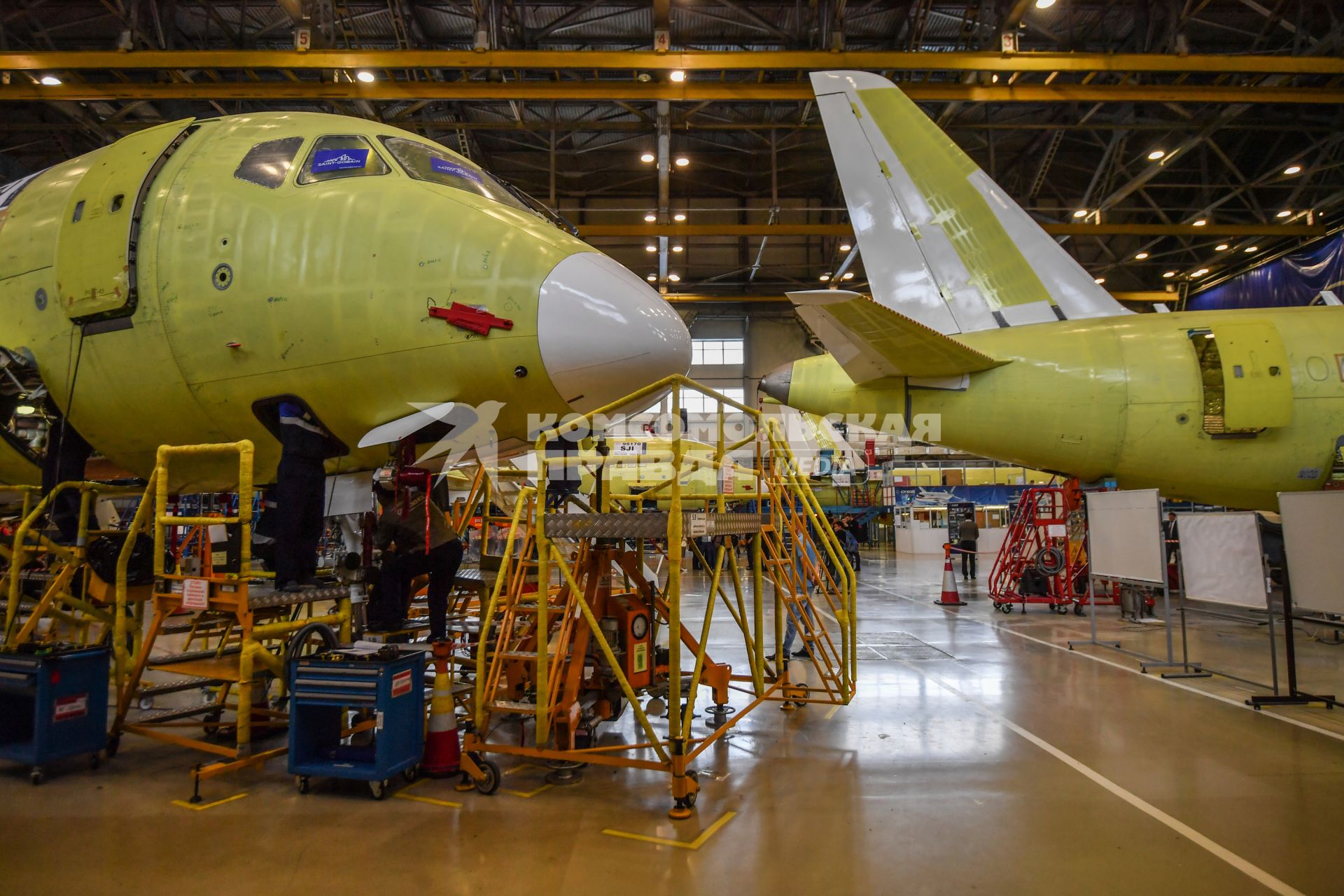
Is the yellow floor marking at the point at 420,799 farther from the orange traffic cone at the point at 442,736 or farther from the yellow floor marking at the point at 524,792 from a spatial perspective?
the yellow floor marking at the point at 524,792

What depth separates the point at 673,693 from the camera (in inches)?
195

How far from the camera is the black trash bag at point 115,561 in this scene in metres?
6.36

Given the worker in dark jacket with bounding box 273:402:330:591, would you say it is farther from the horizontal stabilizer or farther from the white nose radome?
the horizontal stabilizer

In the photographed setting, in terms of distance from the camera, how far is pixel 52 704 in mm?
5469

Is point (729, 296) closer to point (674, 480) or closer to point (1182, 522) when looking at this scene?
point (1182, 522)

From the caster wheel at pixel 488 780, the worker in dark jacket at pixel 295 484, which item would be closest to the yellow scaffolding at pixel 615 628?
the caster wheel at pixel 488 780

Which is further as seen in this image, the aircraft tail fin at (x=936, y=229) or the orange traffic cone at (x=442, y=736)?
the aircraft tail fin at (x=936, y=229)

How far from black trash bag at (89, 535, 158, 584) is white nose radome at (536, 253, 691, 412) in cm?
442

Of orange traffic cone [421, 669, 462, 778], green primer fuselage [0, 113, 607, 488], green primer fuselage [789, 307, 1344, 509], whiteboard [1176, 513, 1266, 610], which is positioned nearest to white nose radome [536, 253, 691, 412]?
green primer fuselage [0, 113, 607, 488]

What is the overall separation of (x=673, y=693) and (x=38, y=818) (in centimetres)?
401

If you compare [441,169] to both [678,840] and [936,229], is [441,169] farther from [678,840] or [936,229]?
[936,229]

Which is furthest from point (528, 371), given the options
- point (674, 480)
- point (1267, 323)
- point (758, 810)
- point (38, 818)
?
point (1267, 323)

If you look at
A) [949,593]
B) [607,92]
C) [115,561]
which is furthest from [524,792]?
[607,92]

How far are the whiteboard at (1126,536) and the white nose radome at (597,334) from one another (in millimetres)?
8155
